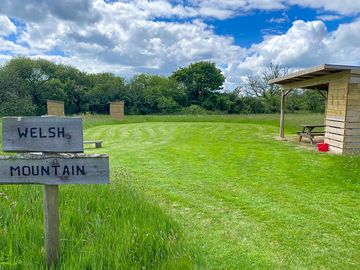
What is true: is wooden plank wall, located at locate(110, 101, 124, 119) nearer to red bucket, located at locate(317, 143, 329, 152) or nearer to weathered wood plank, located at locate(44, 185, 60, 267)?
red bucket, located at locate(317, 143, 329, 152)

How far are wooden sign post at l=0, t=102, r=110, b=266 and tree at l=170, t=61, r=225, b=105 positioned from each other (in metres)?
40.6

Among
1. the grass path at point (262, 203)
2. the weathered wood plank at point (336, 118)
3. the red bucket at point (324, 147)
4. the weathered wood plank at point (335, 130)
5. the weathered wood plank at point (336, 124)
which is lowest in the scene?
the grass path at point (262, 203)

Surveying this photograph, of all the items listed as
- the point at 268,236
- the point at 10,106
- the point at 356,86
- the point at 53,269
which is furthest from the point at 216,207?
the point at 10,106

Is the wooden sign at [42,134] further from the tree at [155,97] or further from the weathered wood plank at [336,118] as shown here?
the tree at [155,97]

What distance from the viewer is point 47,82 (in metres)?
38.0

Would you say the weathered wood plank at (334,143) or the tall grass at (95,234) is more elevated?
the weathered wood plank at (334,143)

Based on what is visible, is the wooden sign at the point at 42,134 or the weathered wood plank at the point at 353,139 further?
the weathered wood plank at the point at 353,139

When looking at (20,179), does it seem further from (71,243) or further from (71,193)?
(71,193)

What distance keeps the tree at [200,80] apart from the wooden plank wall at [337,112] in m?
33.1

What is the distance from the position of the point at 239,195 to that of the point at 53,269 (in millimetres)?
3523

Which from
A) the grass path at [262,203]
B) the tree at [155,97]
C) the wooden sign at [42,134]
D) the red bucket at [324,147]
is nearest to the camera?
the wooden sign at [42,134]

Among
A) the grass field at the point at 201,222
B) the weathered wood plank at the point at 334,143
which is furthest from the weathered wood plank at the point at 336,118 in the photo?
the grass field at the point at 201,222

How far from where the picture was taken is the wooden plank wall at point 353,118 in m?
8.58

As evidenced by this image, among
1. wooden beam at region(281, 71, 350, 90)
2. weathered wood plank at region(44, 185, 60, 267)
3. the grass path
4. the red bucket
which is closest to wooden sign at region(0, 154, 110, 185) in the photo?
weathered wood plank at region(44, 185, 60, 267)
